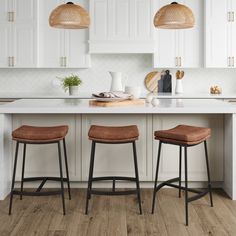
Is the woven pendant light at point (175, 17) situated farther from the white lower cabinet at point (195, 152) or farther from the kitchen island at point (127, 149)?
the white lower cabinet at point (195, 152)

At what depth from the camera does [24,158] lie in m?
4.39

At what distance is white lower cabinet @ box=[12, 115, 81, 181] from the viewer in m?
Answer: 4.61

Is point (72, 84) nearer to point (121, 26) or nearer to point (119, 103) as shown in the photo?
point (121, 26)

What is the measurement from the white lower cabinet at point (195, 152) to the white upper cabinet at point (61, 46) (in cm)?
235

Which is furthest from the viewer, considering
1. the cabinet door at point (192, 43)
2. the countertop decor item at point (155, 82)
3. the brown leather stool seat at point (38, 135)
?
the countertop decor item at point (155, 82)

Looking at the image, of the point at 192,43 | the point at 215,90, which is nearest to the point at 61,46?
the point at 192,43

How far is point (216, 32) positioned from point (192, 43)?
0.36 m

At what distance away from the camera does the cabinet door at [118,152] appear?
15.1ft

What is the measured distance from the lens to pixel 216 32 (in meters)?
6.45

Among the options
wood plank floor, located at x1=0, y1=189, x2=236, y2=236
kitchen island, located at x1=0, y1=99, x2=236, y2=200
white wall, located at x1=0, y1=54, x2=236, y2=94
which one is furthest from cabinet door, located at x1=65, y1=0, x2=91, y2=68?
wood plank floor, located at x1=0, y1=189, x2=236, y2=236

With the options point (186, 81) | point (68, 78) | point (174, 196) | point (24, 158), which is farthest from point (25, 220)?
point (186, 81)

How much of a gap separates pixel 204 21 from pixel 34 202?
364 centimetres

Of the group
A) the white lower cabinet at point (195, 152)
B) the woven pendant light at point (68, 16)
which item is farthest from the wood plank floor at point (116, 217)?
the woven pendant light at point (68, 16)

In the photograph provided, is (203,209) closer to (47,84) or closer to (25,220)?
(25,220)
